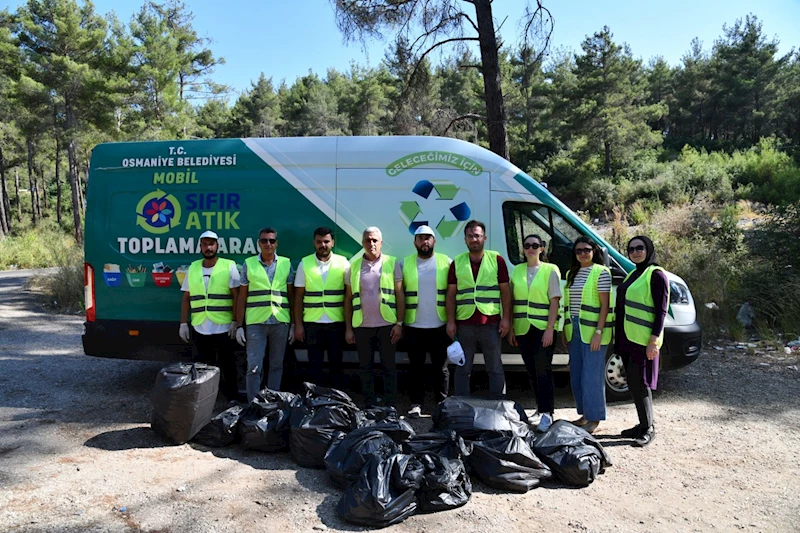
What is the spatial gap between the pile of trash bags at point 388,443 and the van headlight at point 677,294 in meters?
2.08

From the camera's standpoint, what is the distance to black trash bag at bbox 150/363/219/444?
14.6 ft

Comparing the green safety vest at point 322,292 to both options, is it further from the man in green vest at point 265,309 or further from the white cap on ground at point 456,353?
the white cap on ground at point 456,353

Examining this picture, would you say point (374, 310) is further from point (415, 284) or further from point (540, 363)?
point (540, 363)

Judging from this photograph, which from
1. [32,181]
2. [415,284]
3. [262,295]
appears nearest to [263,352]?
[262,295]

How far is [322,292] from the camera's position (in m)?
5.12

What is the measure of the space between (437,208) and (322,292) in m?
1.34

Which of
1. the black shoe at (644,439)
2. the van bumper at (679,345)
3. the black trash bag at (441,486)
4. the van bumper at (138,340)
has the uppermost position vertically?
the van bumper at (138,340)

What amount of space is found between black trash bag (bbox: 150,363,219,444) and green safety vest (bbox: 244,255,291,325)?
0.69 meters

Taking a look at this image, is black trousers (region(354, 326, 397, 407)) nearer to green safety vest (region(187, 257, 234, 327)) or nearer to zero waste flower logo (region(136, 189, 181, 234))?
green safety vest (region(187, 257, 234, 327))

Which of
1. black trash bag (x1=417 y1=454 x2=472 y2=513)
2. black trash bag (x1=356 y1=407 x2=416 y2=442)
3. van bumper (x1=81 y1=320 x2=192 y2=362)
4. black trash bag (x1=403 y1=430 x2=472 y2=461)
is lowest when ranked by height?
black trash bag (x1=417 y1=454 x2=472 y2=513)

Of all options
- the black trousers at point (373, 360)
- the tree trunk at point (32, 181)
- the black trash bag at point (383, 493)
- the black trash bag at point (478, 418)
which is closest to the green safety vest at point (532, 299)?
the black trash bag at point (478, 418)

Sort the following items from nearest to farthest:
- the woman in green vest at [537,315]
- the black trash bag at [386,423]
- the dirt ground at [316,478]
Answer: the dirt ground at [316,478]
the black trash bag at [386,423]
the woman in green vest at [537,315]

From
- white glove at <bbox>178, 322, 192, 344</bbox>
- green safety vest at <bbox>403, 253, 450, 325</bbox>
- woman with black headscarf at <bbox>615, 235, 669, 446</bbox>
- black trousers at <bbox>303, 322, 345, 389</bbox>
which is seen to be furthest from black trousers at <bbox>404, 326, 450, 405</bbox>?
white glove at <bbox>178, 322, 192, 344</bbox>

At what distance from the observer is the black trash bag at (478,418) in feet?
13.4
